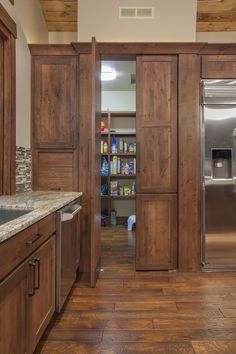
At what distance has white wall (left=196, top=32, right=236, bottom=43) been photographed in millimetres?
3846

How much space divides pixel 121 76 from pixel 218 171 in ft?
8.19

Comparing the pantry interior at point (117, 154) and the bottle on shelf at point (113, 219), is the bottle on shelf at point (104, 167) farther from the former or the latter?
the bottle on shelf at point (113, 219)

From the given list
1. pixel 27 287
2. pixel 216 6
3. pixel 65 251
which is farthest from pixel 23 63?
pixel 216 6

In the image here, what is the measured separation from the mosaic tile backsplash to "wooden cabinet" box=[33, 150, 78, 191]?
10 cm

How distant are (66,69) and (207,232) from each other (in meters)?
2.28

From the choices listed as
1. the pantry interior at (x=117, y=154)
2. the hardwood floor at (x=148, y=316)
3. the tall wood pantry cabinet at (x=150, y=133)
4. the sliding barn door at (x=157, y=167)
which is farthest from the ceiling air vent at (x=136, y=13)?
the hardwood floor at (x=148, y=316)

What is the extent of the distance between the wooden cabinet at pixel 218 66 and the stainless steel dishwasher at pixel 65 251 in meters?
1.97

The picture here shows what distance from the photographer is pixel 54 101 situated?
118 inches

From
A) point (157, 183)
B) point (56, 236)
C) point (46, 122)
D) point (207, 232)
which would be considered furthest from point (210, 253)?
point (46, 122)

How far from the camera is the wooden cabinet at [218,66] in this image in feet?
10.00

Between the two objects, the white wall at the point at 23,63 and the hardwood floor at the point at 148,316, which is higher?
the white wall at the point at 23,63

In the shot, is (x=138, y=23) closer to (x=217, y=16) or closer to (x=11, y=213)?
(x=217, y=16)

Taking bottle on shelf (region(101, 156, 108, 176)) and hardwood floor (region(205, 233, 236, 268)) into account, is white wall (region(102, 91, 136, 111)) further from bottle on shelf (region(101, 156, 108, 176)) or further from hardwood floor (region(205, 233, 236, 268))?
hardwood floor (region(205, 233, 236, 268))

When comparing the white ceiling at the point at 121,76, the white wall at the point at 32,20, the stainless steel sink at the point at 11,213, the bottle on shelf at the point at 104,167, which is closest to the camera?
the stainless steel sink at the point at 11,213
